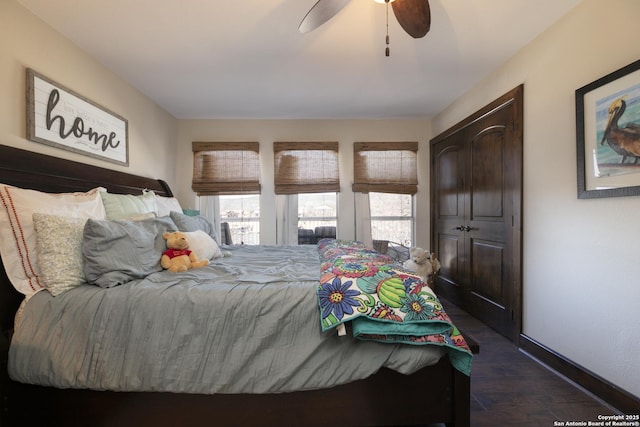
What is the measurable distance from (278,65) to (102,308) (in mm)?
2148

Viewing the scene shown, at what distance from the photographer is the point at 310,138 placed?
12.6 feet

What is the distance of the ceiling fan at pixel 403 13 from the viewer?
137 cm

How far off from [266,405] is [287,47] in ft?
7.63

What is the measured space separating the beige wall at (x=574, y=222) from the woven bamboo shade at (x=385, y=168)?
1.58m

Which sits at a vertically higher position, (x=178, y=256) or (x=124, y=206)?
(x=124, y=206)

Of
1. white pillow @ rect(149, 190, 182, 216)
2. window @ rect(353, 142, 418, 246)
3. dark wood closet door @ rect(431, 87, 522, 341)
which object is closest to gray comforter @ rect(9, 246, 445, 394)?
white pillow @ rect(149, 190, 182, 216)

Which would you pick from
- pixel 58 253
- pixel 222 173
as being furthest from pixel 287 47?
pixel 222 173

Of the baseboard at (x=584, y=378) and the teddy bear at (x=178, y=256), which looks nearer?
the baseboard at (x=584, y=378)

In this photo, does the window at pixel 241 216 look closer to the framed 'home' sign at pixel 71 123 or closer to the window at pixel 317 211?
the window at pixel 317 211

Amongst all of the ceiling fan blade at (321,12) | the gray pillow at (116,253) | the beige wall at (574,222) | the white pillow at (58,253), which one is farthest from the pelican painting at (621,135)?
the white pillow at (58,253)

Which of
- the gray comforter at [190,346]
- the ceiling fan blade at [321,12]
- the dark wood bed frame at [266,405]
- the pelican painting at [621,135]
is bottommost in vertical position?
the dark wood bed frame at [266,405]

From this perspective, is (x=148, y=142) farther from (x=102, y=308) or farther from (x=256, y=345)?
(x=256, y=345)

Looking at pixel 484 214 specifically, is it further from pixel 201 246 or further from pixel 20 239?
pixel 20 239

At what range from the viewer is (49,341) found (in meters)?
1.26
